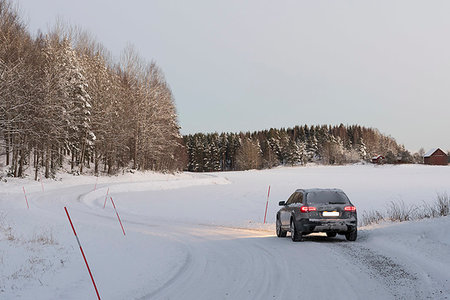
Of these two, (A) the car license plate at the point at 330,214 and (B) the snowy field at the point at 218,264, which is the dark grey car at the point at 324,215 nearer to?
(A) the car license plate at the point at 330,214

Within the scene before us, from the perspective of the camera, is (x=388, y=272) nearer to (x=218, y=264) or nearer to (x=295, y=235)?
(x=218, y=264)

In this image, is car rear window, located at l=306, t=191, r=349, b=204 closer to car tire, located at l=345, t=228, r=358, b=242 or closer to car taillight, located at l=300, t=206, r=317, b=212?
car taillight, located at l=300, t=206, r=317, b=212

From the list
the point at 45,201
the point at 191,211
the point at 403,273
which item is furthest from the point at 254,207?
the point at 403,273

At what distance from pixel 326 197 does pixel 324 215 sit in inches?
27.7

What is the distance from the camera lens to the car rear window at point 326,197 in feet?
40.8

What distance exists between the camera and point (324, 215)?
39.8 feet

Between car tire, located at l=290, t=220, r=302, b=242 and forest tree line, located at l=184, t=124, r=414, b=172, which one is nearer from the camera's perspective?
car tire, located at l=290, t=220, r=302, b=242

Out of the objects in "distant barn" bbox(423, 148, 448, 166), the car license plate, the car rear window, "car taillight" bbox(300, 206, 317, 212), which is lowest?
the car license plate

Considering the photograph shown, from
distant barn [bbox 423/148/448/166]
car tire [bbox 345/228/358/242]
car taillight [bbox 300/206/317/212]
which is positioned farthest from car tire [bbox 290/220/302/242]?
distant barn [bbox 423/148/448/166]

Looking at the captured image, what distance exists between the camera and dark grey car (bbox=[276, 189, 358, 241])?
12070 millimetres

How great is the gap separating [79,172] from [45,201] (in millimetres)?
23781

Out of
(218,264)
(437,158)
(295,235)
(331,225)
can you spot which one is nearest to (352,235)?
(331,225)

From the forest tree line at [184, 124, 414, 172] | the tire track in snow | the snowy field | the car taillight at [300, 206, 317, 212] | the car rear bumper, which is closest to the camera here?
the tire track in snow

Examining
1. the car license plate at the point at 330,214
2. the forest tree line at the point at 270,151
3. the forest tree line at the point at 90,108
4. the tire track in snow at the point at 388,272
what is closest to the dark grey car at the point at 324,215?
the car license plate at the point at 330,214
